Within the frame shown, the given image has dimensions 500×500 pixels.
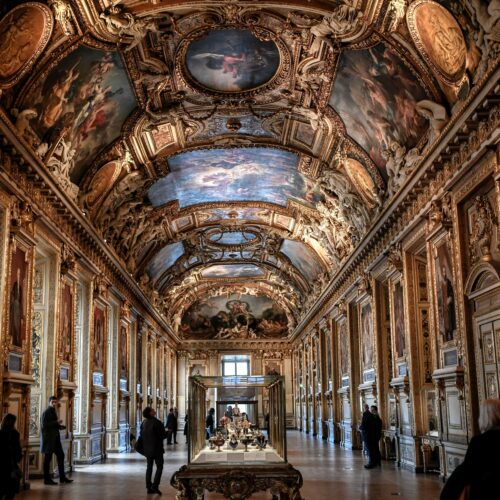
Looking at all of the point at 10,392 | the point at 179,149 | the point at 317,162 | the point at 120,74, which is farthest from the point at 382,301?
the point at 10,392

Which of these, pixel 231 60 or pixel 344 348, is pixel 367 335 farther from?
pixel 231 60

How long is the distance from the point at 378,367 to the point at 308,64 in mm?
8961

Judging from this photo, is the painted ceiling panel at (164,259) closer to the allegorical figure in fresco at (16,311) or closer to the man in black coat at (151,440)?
the allegorical figure in fresco at (16,311)

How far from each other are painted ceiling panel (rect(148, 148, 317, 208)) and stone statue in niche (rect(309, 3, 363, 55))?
705 cm

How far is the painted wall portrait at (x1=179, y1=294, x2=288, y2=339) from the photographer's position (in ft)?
152

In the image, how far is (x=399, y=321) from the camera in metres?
17.9

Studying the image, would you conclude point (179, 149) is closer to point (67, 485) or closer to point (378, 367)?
point (378, 367)

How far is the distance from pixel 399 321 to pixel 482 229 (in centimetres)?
646

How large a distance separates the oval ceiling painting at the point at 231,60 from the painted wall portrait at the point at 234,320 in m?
30.2

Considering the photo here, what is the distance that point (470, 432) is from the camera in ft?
40.2

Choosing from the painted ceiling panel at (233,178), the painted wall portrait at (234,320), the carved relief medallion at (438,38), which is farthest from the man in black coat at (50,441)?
the painted wall portrait at (234,320)

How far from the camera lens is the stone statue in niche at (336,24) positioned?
13172 mm

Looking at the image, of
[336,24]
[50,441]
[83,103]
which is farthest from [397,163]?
[50,441]

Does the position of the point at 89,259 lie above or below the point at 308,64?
below
